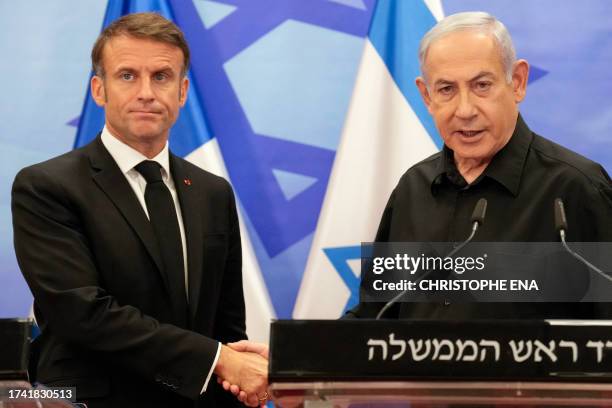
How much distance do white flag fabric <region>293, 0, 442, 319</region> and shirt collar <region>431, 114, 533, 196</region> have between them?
92cm

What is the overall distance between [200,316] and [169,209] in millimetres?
332

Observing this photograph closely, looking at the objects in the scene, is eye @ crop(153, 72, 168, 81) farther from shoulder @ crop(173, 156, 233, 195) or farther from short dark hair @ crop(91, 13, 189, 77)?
shoulder @ crop(173, 156, 233, 195)

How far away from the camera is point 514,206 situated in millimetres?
2590

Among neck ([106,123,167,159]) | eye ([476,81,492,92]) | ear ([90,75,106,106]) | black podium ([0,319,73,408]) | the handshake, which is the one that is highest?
ear ([90,75,106,106])

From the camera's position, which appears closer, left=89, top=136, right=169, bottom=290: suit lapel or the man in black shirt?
the man in black shirt

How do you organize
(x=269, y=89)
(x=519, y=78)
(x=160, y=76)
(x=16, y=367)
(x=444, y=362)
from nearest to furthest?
(x=444, y=362)
(x=16, y=367)
(x=519, y=78)
(x=160, y=76)
(x=269, y=89)

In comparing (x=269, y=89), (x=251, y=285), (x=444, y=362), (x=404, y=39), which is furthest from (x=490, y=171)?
(x=269, y=89)

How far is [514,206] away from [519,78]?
0.39m

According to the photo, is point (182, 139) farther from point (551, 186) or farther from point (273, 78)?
point (551, 186)

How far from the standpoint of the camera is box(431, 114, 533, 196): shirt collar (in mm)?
2619

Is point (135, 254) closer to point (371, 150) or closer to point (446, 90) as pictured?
point (446, 90)

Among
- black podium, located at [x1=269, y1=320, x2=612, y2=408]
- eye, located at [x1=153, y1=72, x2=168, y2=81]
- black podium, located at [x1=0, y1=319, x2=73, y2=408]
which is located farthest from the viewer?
eye, located at [x1=153, y1=72, x2=168, y2=81]

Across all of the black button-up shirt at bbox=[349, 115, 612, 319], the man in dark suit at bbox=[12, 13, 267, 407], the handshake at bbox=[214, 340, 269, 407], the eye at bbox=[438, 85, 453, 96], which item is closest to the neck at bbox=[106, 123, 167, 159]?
the man in dark suit at bbox=[12, 13, 267, 407]

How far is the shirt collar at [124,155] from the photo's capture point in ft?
9.25
